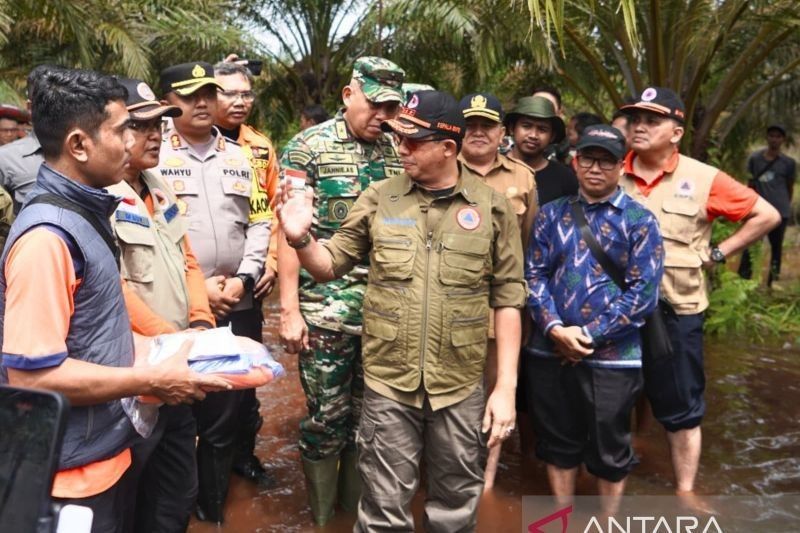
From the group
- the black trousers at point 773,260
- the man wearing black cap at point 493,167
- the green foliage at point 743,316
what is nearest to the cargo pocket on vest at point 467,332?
the man wearing black cap at point 493,167

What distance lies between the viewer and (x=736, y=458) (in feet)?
16.0

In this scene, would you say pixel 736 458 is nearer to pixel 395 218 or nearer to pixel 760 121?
pixel 395 218

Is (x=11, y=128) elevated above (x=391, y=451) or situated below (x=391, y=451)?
above

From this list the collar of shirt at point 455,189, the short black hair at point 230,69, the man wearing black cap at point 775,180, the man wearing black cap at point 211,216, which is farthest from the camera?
the man wearing black cap at point 775,180

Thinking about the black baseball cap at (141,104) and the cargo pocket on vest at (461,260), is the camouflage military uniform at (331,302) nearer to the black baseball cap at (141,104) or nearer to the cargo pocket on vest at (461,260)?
the cargo pocket on vest at (461,260)

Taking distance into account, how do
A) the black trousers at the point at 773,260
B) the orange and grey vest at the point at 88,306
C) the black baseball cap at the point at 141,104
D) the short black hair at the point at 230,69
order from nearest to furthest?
1. the orange and grey vest at the point at 88,306
2. the black baseball cap at the point at 141,104
3. the short black hair at the point at 230,69
4. the black trousers at the point at 773,260

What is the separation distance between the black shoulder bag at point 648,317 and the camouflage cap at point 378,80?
106 cm

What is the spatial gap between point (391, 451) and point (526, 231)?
1630mm

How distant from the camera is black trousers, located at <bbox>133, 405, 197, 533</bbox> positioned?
2996mm

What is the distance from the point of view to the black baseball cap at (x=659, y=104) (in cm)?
411

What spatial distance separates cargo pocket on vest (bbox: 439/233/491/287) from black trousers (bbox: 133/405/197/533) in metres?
1.20

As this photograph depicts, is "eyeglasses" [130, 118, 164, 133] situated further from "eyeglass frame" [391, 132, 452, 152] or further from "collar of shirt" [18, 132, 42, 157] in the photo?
"collar of shirt" [18, 132, 42, 157]

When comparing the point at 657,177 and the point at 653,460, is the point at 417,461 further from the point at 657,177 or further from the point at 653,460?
the point at 653,460

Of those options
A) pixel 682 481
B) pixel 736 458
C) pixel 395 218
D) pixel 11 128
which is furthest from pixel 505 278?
pixel 11 128
